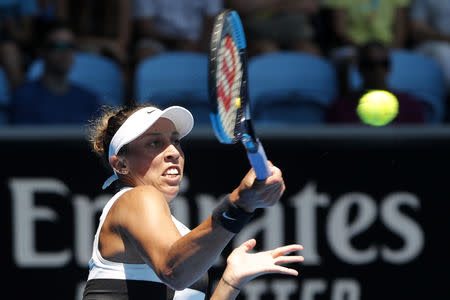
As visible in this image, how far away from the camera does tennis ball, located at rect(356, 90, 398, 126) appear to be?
5187mm

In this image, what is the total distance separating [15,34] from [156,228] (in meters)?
4.53

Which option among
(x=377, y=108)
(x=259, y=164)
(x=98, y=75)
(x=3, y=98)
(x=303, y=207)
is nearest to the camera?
(x=259, y=164)

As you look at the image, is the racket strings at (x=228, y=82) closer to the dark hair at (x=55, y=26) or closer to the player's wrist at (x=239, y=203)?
the player's wrist at (x=239, y=203)

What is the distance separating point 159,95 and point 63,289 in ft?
6.61

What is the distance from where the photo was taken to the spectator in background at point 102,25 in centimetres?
662

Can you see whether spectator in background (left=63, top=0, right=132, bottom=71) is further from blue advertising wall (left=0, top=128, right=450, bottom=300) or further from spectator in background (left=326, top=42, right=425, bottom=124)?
blue advertising wall (left=0, top=128, right=450, bottom=300)

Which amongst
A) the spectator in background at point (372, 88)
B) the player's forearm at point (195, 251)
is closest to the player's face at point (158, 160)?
the player's forearm at point (195, 251)

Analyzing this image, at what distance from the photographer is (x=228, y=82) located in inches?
91.5

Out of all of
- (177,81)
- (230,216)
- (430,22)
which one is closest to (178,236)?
(230,216)

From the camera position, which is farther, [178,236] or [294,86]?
[294,86]

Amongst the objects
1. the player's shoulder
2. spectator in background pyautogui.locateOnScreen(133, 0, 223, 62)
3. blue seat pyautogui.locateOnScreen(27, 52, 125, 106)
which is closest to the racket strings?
the player's shoulder

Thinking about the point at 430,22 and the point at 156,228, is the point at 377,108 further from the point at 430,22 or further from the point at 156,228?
the point at 156,228

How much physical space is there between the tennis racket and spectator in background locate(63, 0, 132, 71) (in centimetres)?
425

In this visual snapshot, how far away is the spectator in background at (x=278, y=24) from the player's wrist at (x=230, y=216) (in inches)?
176
